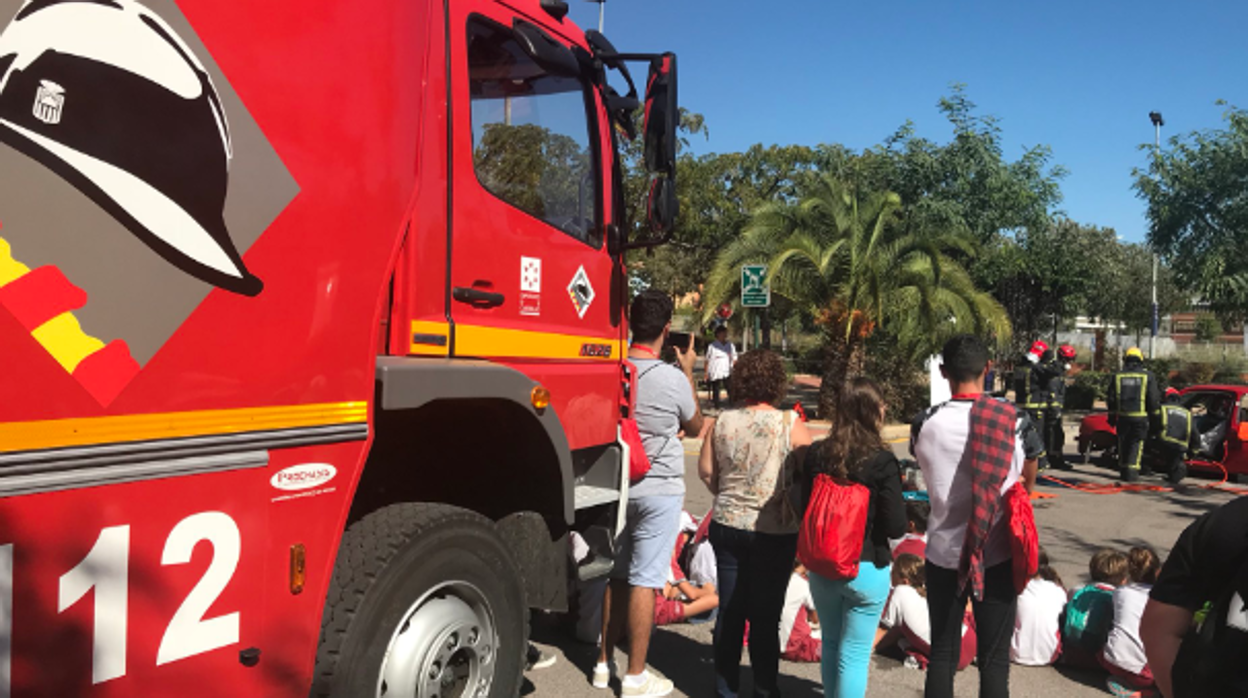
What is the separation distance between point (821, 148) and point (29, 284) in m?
33.2

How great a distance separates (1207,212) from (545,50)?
84.2 feet

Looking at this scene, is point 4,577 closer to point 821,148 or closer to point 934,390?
point 934,390

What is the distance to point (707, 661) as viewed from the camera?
529cm

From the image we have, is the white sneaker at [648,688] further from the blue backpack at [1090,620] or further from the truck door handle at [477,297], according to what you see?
the blue backpack at [1090,620]

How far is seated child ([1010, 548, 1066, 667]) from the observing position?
5.16m

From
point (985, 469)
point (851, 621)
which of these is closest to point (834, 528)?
point (851, 621)

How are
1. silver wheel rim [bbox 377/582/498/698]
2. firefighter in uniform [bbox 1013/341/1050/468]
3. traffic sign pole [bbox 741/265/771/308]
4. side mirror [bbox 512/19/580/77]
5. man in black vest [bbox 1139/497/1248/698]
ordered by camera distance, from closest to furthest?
man in black vest [bbox 1139/497/1248/698] → silver wheel rim [bbox 377/582/498/698] → side mirror [bbox 512/19/580/77] → firefighter in uniform [bbox 1013/341/1050/468] → traffic sign pole [bbox 741/265/771/308]

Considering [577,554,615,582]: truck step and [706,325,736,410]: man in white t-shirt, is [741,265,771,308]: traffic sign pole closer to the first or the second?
[706,325,736,410]: man in white t-shirt

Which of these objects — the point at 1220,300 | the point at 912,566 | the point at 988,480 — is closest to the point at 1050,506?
the point at 912,566

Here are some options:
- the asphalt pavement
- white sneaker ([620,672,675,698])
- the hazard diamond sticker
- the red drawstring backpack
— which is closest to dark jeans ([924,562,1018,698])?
the red drawstring backpack

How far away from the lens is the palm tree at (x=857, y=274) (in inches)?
661

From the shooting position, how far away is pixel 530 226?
3.82m

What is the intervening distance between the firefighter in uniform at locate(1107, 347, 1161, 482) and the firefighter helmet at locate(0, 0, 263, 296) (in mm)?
11518

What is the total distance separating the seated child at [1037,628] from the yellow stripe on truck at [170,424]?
3.86m
